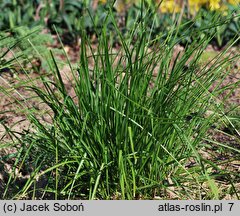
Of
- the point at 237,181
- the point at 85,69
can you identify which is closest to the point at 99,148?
the point at 85,69

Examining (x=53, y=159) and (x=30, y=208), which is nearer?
(x=30, y=208)

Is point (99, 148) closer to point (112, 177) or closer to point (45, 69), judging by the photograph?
point (112, 177)

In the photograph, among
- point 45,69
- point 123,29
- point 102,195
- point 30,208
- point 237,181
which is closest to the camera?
point 30,208

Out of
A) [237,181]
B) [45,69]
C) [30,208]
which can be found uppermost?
[45,69]

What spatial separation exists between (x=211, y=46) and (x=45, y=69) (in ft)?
7.07

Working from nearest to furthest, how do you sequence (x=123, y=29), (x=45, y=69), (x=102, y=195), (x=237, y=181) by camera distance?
(x=102, y=195) < (x=237, y=181) < (x=45, y=69) < (x=123, y=29)

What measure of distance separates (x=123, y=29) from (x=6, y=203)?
3.94 m

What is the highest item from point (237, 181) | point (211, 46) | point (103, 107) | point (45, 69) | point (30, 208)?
point (211, 46)

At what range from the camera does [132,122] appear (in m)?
2.92

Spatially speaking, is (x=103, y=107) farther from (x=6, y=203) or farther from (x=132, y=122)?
(x=6, y=203)

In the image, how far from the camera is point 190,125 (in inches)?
120

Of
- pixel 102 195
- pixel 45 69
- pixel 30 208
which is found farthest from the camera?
pixel 45 69

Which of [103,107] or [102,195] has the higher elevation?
[103,107]

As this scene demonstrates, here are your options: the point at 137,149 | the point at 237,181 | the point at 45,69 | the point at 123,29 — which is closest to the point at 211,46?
the point at 123,29
